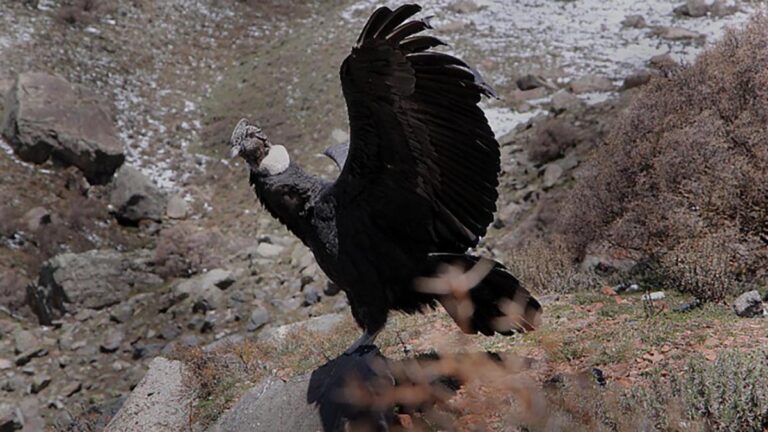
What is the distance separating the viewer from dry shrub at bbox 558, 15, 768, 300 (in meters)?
6.39

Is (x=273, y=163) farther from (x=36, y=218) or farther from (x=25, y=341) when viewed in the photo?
(x=36, y=218)

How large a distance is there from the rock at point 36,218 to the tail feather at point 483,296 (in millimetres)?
10895

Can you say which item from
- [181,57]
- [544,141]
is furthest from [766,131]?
[181,57]

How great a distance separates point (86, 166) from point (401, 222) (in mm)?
12435

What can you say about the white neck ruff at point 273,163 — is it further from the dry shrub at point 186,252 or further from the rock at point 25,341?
the dry shrub at point 186,252

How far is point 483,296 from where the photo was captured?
4.25m

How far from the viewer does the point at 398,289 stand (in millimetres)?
4324

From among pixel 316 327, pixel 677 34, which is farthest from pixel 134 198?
pixel 677 34

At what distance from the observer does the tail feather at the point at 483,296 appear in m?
4.20

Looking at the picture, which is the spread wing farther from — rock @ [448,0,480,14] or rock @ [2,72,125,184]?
rock @ [448,0,480,14]

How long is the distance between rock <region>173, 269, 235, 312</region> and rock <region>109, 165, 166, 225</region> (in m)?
2.78

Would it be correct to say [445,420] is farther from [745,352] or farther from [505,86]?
[505,86]

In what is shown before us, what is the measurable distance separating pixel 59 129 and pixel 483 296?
1312 cm

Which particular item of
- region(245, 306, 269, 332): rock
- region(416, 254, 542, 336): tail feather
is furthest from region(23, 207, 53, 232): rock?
region(416, 254, 542, 336): tail feather
